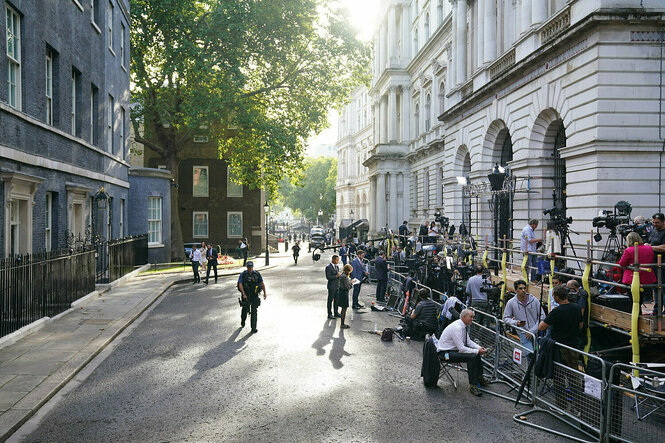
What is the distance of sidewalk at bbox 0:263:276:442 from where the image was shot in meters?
8.08

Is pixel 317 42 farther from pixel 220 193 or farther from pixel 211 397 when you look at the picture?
pixel 211 397

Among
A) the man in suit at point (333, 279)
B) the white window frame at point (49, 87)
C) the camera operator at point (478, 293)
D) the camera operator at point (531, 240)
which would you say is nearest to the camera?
the camera operator at point (478, 293)

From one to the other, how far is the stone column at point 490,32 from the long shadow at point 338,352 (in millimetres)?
16168

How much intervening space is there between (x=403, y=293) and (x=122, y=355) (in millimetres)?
9375

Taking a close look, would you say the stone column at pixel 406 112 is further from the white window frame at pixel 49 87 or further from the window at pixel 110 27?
the white window frame at pixel 49 87

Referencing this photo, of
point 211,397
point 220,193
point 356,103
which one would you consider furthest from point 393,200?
point 211,397

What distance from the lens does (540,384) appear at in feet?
29.3

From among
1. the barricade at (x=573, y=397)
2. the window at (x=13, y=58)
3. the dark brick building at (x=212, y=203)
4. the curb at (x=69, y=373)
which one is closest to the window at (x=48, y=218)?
the curb at (x=69, y=373)

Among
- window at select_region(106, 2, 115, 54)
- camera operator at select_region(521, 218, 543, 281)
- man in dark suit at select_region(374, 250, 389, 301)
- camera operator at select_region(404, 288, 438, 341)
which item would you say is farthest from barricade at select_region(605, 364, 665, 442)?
window at select_region(106, 2, 115, 54)

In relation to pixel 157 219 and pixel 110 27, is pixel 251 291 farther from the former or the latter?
pixel 157 219

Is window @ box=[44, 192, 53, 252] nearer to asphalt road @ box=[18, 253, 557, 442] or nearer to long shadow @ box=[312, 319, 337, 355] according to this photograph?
asphalt road @ box=[18, 253, 557, 442]

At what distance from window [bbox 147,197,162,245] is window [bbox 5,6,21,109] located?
1760 cm

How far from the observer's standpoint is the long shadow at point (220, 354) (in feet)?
34.6

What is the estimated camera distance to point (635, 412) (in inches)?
303
